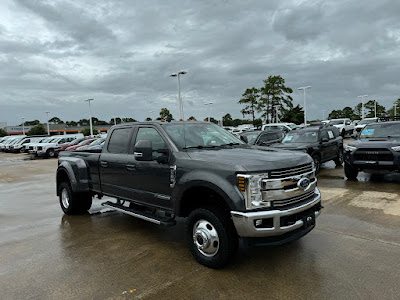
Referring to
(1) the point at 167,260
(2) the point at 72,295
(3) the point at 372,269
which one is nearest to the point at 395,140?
(3) the point at 372,269

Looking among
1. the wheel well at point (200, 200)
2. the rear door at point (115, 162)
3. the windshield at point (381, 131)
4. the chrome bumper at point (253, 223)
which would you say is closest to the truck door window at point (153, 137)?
the rear door at point (115, 162)

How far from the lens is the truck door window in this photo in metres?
4.77

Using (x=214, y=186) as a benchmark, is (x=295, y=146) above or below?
below

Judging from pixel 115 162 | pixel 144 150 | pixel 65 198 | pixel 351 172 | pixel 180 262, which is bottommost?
pixel 180 262

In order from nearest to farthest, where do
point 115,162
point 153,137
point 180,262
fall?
point 180,262 < point 153,137 < point 115,162

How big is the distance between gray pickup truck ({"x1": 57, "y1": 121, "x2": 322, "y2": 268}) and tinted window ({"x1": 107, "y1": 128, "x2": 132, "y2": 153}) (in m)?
0.04

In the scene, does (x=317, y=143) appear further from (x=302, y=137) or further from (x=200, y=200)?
(x=200, y=200)

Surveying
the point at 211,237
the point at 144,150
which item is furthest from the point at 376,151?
the point at 144,150

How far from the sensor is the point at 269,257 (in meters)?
4.20

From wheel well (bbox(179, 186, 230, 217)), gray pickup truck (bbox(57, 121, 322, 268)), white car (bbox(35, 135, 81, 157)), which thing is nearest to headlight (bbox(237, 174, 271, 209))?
gray pickup truck (bbox(57, 121, 322, 268))

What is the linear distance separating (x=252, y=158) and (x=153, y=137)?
180 centimetres

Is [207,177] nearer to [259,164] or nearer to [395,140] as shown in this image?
[259,164]

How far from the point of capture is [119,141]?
5641mm

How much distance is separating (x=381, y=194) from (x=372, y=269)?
13.4 feet
